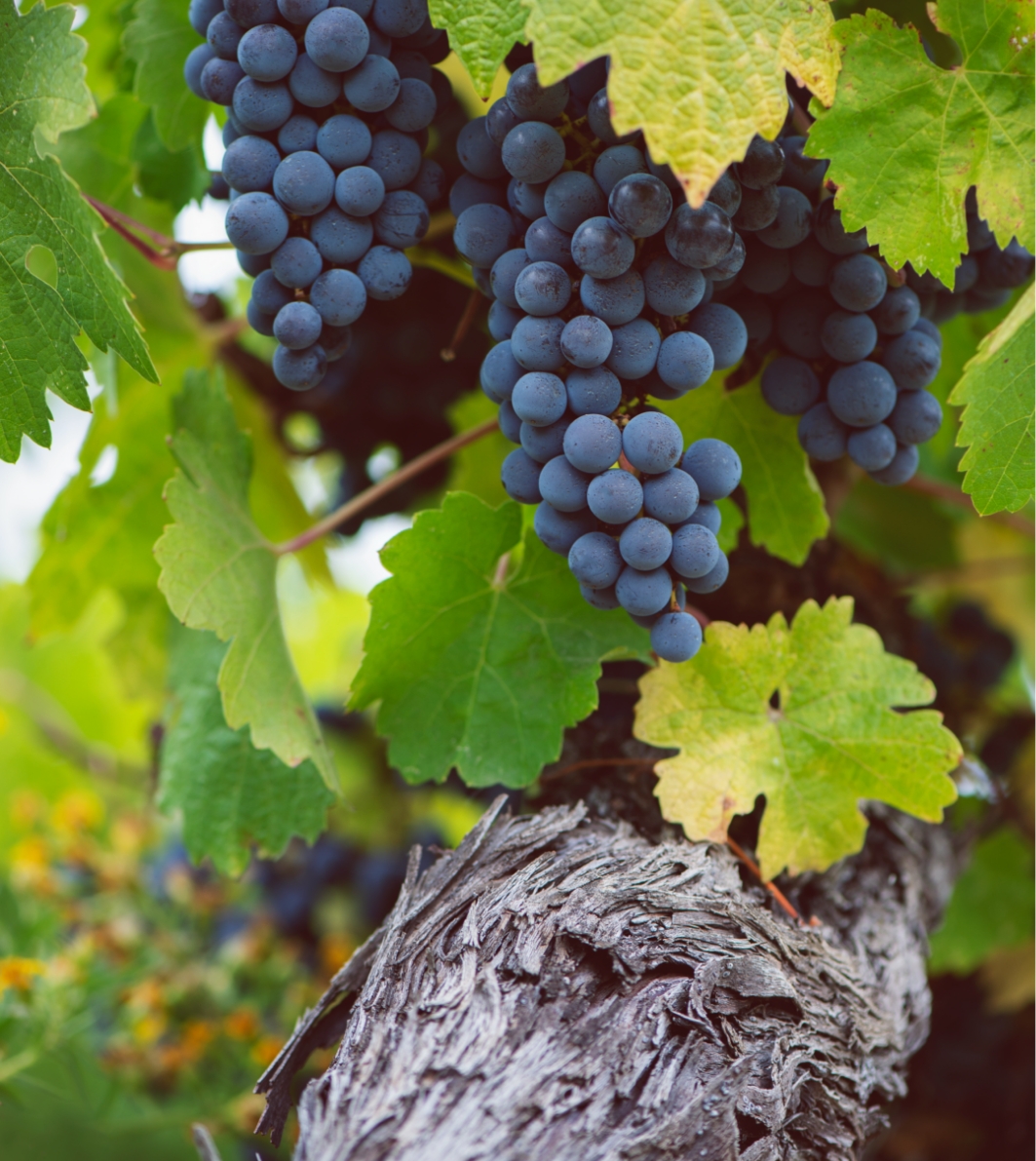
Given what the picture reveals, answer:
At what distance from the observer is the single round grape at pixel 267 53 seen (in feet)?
1.90

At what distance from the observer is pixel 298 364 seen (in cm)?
63

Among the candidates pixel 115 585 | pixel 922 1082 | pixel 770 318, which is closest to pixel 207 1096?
pixel 115 585

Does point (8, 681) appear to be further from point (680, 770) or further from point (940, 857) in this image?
point (940, 857)

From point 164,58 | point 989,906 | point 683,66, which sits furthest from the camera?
point 989,906

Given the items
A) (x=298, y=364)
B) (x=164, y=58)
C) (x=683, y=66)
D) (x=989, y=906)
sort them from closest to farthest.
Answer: (x=683, y=66), (x=298, y=364), (x=164, y=58), (x=989, y=906)

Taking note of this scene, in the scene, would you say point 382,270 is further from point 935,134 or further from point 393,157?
point 935,134

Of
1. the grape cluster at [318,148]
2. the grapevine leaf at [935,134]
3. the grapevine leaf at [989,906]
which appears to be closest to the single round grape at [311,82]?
the grape cluster at [318,148]

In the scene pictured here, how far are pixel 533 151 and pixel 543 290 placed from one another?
0.08 meters

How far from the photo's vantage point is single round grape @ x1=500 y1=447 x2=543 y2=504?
606mm

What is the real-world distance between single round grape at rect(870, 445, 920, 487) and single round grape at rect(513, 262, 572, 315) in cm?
27

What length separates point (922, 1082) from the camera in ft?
3.54

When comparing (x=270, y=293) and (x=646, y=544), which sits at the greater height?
(x=270, y=293)

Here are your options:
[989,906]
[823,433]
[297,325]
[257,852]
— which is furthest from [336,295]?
[989,906]

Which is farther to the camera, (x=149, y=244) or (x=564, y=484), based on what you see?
(x=149, y=244)
